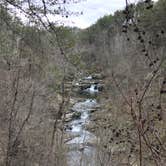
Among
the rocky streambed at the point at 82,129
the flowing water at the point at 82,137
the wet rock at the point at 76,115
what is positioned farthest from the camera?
the wet rock at the point at 76,115

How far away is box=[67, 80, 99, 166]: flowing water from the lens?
1318cm

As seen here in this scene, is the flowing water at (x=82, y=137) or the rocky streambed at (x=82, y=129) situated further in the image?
the rocky streambed at (x=82, y=129)

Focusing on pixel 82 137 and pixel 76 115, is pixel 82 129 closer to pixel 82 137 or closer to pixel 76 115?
pixel 82 137

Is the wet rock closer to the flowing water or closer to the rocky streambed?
the rocky streambed

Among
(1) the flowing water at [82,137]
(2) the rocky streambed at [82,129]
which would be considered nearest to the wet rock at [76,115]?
(2) the rocky streambed at [82,129]

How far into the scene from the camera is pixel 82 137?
20.1m

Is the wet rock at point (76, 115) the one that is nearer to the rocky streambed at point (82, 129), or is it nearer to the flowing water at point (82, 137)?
the rocky streambed at point (82, 129)

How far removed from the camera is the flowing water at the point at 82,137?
13180 millimetres

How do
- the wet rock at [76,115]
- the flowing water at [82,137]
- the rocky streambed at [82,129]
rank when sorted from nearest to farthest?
1. the flowing water at [82,137]
2. the rocky streambed at [82,129]
3. the wet rock at [76,115]

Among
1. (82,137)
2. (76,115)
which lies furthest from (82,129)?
(76,115)

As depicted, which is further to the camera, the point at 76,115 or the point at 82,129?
the point at 76,115

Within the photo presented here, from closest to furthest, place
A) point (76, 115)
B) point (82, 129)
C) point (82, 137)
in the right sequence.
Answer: point (82, 137), point (82, 129), point (76, 115)

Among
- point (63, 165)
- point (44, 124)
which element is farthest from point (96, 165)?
point (44, 124)

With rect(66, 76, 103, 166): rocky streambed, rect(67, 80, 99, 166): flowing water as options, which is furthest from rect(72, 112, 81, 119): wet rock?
rect(67, 80, 99, 166): flowing water
